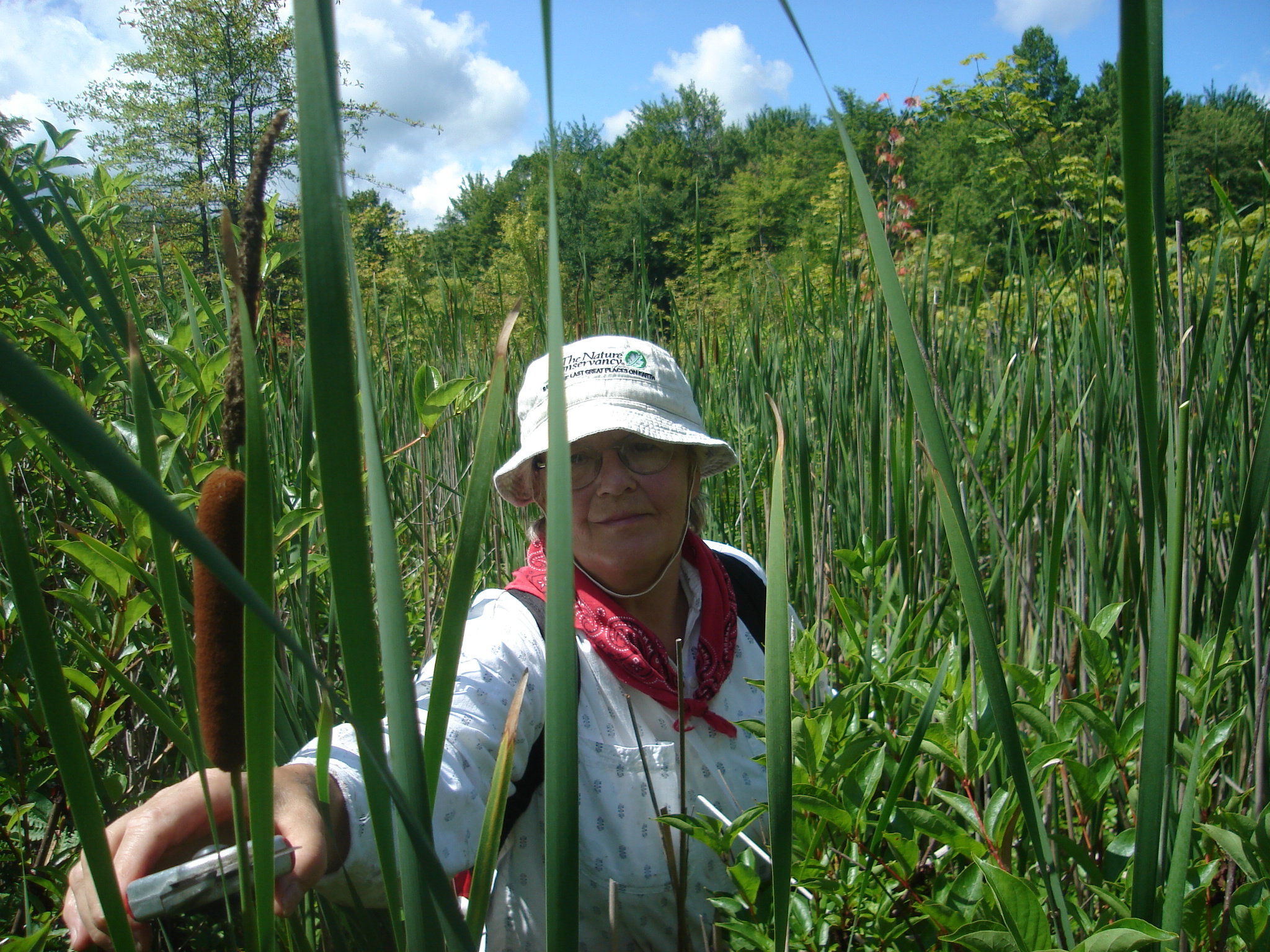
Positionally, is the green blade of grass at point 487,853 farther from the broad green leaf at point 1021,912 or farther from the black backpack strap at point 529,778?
the black backpack strap at point 529,778

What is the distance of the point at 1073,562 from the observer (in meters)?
1.34

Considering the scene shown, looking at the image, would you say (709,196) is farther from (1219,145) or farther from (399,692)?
(399,692)

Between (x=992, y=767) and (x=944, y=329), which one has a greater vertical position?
(x=944, y=329)

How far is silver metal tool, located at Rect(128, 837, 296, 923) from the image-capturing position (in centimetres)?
47

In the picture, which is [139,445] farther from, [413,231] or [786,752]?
[413,231]

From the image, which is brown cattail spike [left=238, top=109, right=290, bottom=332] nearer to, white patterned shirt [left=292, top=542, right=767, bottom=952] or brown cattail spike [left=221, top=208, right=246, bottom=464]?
brown cattail spike [left=221, top=208, right=246, bottom=464]

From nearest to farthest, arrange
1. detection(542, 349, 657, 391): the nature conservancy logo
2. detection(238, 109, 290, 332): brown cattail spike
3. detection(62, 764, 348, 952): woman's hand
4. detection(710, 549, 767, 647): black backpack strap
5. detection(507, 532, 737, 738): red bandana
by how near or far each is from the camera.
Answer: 1. detection(238, 109, 290, 332): brown cattail spike
2. detection(62, 764, 348, 952): woman's hand
3. detection(507, 532, 737, 738): red bandana
4. detection(542, 349, 657, 391): the nature conservancy logo
5. detection(710, 549, 767, 647): black backpack strap

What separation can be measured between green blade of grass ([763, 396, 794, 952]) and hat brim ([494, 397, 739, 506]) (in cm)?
101

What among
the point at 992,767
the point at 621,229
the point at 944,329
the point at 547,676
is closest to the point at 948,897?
the point at 992,767

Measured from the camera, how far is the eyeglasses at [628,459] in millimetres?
1604

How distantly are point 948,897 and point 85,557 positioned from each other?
3.16 ft

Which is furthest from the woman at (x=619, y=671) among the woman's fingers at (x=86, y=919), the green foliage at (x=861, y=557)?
the woman's fingers at (x=86, y=919)

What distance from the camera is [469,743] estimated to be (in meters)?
1.20

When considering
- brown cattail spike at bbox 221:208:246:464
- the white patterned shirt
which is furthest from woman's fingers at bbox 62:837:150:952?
the white patterned shirt
